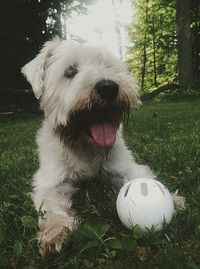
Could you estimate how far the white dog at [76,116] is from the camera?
13.9ft

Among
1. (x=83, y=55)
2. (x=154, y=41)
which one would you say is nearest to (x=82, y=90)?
(x=83, y=55)

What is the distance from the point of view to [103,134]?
4414 millimetres

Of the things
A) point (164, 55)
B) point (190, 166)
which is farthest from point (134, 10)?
point (190, 166)

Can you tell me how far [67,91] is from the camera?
14.8ft

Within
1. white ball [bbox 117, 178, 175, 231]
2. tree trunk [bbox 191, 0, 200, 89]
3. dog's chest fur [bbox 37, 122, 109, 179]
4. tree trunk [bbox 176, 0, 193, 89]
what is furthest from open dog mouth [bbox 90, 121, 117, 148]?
tree trunk [bbox 191, 0, 200, 89]

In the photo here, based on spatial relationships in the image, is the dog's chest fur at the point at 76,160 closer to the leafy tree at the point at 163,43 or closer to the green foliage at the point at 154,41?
the leafy tree at the point at 163,43

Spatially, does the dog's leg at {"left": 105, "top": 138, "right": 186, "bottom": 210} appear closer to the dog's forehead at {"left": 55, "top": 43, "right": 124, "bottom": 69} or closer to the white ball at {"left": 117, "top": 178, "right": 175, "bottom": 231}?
the dog's forehead at {"left": 55, "top": 43, "right": 124, "bottom": 69}

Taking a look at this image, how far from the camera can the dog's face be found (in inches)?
167

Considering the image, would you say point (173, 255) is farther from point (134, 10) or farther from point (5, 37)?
point (134, 10)

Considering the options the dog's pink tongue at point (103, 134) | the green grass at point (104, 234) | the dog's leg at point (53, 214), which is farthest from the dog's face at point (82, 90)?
the green grass at point (104, 234)

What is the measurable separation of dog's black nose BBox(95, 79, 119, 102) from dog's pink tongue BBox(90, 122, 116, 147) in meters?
0.34

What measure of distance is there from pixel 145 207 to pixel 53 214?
36.0 inches

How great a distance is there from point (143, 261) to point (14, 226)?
1.37 meters

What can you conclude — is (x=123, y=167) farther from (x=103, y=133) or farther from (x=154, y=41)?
(x=154, y=41)
